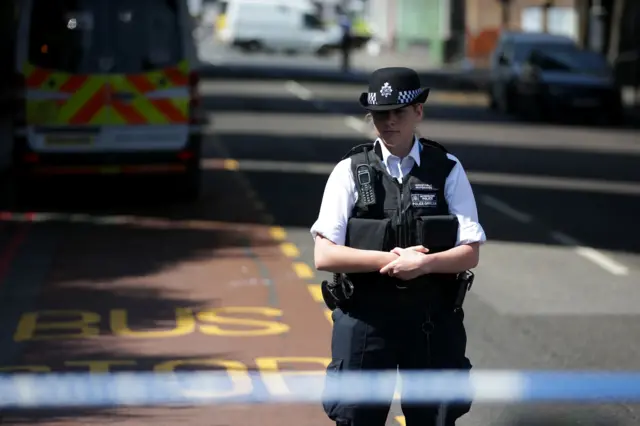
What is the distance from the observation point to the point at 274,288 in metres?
11.8

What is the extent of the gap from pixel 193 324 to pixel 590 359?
287 cm

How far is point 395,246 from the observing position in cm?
553

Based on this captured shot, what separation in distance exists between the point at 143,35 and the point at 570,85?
56.2ft

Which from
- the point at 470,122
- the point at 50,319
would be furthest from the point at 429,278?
the point at 470,122

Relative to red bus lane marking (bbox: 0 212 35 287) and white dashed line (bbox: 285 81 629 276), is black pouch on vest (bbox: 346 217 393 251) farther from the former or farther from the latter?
white dashed line (bbox: 285 81 629 276)

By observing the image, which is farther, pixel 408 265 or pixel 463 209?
pixel 463 209

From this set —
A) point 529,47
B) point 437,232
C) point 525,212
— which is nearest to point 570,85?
point 529,47

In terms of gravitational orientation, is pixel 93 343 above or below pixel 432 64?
above

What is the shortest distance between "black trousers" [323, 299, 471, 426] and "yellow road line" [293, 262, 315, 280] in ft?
21.9

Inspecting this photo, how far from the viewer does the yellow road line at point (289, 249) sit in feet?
44.4

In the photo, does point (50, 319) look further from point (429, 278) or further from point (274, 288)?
point (429, 278)

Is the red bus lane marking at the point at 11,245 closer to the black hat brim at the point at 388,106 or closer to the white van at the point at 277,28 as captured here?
the black hat brim at the point at 388,106

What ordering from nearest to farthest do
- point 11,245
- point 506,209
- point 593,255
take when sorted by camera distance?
1. point 593,255
2. point 11,245
3. point 506,209

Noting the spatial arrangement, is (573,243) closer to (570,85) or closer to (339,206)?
(339,206)
